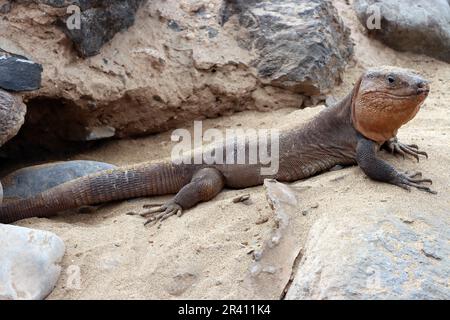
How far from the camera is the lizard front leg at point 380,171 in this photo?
183 inches

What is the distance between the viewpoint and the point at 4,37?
20.6 ft

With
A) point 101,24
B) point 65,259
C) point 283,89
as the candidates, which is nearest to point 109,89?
point 101,24

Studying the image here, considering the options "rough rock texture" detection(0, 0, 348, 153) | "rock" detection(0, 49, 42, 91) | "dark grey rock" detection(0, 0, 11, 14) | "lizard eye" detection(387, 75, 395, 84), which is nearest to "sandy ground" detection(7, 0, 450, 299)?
"lizard eye" detection(387, 75, 395, 84)

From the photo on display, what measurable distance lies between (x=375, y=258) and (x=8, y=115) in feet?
11.0

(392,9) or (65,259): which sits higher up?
(392,9)

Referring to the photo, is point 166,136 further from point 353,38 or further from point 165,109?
point 353,38

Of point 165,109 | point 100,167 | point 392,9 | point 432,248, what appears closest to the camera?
point 432,248

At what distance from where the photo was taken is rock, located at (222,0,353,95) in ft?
24.6

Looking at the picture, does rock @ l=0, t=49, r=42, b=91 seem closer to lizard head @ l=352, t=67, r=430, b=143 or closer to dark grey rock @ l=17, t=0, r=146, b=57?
dark grey rock @ l=17, t=0, r=146, b=57

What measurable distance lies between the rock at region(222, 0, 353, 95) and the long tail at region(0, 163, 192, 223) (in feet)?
7.62

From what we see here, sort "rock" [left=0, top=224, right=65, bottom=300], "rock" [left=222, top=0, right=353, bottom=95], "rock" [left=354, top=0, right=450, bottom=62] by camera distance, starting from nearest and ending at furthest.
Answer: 1. "rock" [left=0, top=224, right=65, bottom=300]
2. "rock" [left=222, top=0, right=353, bottom=95]
3. "rock" [left=354, top=0, right=450, bottom=62]

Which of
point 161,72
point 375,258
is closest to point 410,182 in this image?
point 375,258

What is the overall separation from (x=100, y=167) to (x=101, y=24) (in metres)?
1.68

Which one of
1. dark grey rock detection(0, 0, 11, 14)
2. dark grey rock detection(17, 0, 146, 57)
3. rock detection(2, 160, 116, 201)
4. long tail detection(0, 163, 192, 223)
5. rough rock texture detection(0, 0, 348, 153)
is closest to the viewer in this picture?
long tail detection(0, 163, 192, 223)
